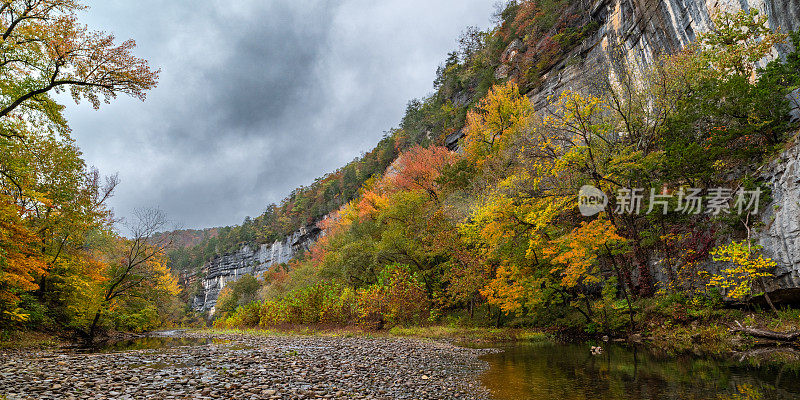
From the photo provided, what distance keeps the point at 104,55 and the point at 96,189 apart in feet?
40.3

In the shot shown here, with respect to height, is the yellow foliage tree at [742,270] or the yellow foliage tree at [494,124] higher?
the yellow foliage tree at [494,124]

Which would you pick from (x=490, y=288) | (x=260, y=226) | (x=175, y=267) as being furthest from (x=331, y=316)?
(x=175, y=267)

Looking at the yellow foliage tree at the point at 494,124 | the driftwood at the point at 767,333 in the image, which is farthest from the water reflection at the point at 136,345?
the yellow foliage tree at the point at 494,124

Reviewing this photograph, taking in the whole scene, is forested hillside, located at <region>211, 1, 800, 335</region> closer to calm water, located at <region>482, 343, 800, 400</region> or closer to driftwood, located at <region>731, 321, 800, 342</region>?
driftwood, located at <region>731, 321, 800, 342</region>

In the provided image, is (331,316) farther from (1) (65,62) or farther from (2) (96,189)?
(1) (65,62)

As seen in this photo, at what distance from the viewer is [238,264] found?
90.8 m

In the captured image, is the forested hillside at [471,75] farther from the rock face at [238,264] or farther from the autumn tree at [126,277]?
the autumn tree at [126,277]

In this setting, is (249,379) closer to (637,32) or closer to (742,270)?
(742,270)

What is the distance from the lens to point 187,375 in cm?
706

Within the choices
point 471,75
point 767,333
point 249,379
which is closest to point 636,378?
point 767,333

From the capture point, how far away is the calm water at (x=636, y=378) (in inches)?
231

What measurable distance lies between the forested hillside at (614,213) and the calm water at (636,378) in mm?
4004

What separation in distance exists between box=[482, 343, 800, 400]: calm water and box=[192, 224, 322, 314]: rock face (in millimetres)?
70024

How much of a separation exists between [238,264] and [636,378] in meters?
97.0
